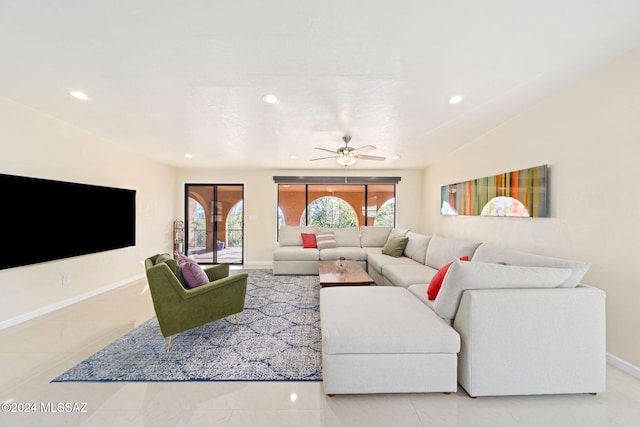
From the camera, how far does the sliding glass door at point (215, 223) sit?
623 centimetres

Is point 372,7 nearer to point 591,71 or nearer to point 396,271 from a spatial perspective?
point 591,71

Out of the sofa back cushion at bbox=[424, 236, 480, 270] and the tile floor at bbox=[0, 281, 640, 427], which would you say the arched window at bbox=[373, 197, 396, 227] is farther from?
the tile floor at bbox=[0, 281, 640, 427]

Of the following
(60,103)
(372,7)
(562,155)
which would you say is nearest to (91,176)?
(60,103)

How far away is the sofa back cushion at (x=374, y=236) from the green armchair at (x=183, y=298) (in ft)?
11.7

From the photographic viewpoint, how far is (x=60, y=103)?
2.58m

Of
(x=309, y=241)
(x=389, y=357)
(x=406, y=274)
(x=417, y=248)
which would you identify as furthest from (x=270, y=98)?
(x=309, y=241)

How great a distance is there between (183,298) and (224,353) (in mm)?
628

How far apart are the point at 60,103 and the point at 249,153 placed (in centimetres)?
245

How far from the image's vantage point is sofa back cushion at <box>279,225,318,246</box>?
19.0ft

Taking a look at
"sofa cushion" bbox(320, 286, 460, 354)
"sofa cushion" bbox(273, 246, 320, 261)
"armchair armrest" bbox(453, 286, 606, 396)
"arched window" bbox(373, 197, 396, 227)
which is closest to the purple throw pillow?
"sofa cushion" bbox(320, 286, 460, 354)

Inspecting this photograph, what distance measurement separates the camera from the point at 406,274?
319 centimetres

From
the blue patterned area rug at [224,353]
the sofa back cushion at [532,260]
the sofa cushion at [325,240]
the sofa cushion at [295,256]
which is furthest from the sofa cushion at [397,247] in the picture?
the blue patterned area rug at [224,353]

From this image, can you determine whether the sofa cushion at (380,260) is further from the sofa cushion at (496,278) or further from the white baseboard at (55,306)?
the white baseboard at (55,306)

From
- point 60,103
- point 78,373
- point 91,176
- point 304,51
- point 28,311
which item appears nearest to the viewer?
point 304,51
